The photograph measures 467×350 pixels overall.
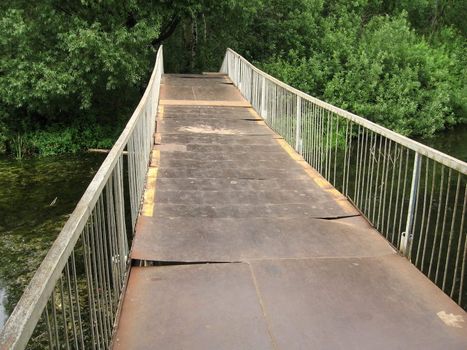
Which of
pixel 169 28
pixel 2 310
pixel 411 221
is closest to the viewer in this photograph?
pixel 411 221

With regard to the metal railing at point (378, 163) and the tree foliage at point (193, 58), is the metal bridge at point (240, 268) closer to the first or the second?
the metal railing at point (378, 163)

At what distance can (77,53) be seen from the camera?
61.5 feet

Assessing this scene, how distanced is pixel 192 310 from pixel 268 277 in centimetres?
84

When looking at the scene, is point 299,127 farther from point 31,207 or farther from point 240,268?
point 31,207

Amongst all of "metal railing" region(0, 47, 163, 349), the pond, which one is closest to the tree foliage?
the pond

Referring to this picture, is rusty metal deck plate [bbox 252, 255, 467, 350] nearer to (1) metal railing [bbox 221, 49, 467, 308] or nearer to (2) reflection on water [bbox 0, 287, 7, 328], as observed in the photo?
(1) metal railing [bbox 221, 49, 467, 308]

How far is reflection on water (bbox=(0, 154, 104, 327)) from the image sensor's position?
9914 millimetres

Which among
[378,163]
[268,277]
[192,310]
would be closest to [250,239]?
[268,277]

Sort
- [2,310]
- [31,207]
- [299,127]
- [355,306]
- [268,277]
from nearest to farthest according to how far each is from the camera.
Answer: [355,306]
[268,277]
[2,310]
[299,127]
[31,207]

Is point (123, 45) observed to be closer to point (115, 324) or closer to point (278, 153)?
point (278, 153)

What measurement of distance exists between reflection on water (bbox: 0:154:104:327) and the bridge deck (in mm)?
4298

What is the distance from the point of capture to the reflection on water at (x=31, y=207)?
9.91m

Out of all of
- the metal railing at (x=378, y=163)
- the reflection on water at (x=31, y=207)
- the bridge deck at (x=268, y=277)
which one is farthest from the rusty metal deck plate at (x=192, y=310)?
the reflection on water at (x=31, y=207)

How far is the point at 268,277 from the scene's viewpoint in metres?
4.40
